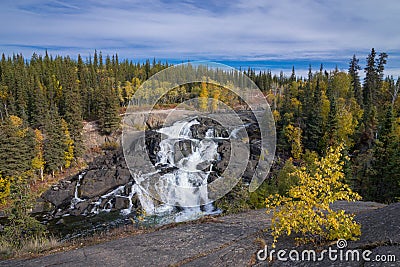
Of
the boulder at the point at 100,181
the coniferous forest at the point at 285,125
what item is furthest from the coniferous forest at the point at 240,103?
the boulder at the point at 100,181

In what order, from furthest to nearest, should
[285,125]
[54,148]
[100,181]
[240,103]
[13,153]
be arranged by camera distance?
1. [285,125]
2. [54,148]
3. [100,181]
4. [13,153]
5. [240,103]

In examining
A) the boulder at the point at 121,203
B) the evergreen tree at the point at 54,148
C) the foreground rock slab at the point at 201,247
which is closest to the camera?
the foreground rock slab at the point at 201,247

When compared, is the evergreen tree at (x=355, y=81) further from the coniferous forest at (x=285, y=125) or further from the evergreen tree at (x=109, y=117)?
the evergreen tree at (x=109, y=117)

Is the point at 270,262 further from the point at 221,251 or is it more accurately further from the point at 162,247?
the point at 162,247

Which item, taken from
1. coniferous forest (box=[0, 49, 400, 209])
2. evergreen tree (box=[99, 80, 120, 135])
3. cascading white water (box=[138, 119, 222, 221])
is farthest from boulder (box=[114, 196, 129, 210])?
evergreen tree (box=[99, 80, 120, 135])

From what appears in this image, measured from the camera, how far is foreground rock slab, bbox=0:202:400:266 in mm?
6372

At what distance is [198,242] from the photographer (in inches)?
324

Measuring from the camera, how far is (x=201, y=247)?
782 centimetres

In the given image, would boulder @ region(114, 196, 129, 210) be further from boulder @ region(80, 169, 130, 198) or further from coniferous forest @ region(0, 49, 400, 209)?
coniferous forest @ region(0, 49, 400, 209)

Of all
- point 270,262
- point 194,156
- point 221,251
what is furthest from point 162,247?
point 194,156

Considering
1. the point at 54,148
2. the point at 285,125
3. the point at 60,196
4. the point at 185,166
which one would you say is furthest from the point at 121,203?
the point at 285,125

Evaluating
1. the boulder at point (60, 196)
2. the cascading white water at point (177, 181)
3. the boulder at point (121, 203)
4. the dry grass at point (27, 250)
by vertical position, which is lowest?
the boulder at point (60, 196)

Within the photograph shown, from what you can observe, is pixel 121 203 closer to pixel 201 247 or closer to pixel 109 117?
pixel 201 247

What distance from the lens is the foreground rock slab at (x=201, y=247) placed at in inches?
251
